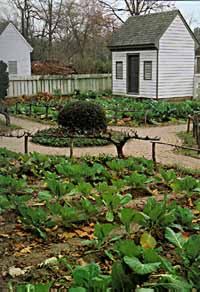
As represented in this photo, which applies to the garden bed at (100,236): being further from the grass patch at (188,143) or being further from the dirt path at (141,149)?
the grass patch at (188,143)

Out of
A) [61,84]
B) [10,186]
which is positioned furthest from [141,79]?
[10,186]

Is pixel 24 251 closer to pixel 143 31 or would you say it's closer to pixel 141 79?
pixel 141 79

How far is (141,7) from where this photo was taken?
63.4ft

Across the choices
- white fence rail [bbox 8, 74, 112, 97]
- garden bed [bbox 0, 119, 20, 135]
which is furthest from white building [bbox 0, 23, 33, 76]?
white fence rail [bbox 8, 74, 112, 97]

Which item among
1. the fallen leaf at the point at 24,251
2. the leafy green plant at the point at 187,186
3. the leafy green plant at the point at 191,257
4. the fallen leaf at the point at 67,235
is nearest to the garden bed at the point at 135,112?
the leafy green plant at the point at 187,186

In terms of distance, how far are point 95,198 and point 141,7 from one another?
17.2 meters

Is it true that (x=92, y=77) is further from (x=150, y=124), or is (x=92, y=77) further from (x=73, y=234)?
(x=73, y=234)

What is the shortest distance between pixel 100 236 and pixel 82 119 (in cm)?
649

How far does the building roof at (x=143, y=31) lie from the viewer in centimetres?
1477

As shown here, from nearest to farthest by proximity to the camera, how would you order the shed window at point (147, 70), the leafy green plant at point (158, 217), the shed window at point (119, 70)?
the leafy green plant at point (158, 217) < the shed window at point (147, 70) < the shed window at point (119, 70)

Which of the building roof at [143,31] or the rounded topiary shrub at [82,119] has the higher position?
Answer: the building roof at [143,31]

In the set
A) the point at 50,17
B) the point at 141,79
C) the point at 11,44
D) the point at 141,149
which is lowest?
the point at 141,149

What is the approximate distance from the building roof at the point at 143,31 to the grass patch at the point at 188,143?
6.09 metres

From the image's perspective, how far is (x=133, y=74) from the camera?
15.9m
